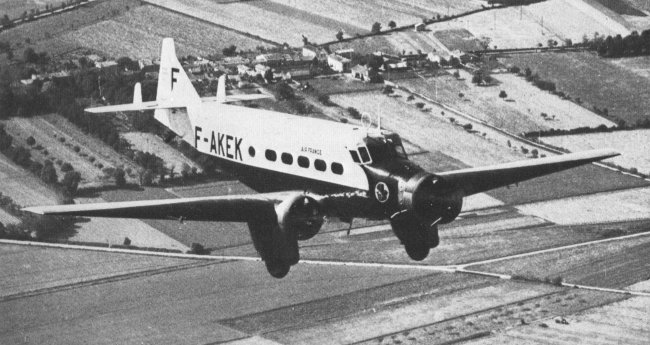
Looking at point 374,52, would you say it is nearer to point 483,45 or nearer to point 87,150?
point 483,45

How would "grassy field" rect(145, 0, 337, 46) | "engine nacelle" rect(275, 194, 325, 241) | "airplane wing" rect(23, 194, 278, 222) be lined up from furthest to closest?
1. "grassy field" rect(145, 0, 337, 46)
2. "engine nacelle" rect(275, 194, 325, 241)
3. "airplane wing" rect(23, 194, 278, 222)

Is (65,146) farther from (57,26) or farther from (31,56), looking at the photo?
(57,26)

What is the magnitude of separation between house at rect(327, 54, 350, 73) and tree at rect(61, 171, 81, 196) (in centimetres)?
5710

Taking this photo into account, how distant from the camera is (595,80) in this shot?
168 metres

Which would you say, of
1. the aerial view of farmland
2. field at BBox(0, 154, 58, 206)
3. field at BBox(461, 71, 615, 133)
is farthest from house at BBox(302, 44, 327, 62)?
field at BBox(0, 154, 58, 206)

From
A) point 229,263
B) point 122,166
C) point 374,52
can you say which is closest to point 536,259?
point 229,263

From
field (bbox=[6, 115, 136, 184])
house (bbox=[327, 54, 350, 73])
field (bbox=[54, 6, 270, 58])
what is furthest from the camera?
field (bbox=[54, 6, 270, 58])

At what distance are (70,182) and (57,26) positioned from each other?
7471 cm

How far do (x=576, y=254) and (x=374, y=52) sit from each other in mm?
78563

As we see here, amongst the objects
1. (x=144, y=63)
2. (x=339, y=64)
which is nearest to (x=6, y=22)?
(x=144, y=63)

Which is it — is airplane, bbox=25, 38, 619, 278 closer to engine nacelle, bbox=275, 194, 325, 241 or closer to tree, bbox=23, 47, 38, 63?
engine nacelle, bbox=275, 194, 325, 241

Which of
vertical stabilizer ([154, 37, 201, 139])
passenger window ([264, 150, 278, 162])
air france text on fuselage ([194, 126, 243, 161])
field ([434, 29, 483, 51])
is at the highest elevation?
passenger window ([264, 150, 278, 162])

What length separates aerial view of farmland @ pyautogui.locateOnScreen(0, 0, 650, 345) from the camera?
54.5 meters

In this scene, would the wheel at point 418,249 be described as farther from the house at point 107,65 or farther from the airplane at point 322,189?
the house at point 107,65
